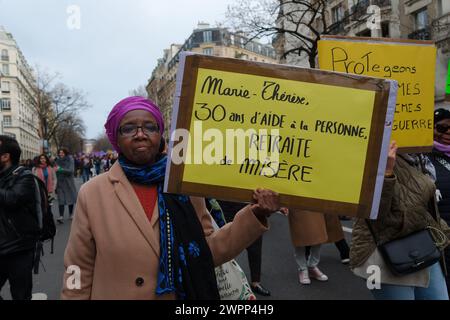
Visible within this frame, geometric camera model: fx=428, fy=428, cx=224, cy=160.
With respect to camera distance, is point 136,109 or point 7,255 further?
point 7,255

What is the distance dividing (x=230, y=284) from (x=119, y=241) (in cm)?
71

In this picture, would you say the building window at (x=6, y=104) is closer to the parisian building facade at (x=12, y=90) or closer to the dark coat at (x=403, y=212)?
the parisian building facade at (x=12, y=90)

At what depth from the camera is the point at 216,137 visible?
1.89m

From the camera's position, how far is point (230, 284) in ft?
7.54

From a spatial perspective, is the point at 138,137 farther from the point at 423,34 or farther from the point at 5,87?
the point at 5,87

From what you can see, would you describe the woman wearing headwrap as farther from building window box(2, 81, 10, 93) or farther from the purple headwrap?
building window box(2, 81, 10, 93)

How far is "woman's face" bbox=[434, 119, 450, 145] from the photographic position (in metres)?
3.05

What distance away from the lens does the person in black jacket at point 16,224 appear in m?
3.47

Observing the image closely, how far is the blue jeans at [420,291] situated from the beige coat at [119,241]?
1.15m

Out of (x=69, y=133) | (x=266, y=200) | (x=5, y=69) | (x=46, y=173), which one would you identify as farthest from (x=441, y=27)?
(x=5, y=69)

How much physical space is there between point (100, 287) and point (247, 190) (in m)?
0.79

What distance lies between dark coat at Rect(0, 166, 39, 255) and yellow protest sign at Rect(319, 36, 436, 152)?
2.58 meters
